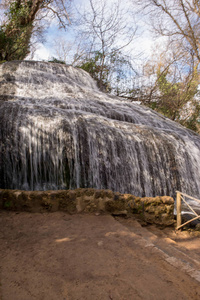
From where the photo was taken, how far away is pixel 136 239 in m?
2.84

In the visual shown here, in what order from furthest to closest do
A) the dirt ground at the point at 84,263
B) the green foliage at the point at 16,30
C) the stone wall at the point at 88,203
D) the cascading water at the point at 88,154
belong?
the green foliage at the point at 16,30, the cascading water at the point at 88,154, the stone wall at the point at 88,203, the dirt ground at the point at 84,263

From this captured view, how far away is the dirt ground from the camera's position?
71.4 inches

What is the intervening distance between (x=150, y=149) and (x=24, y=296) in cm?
544

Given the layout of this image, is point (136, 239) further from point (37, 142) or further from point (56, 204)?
point (37, 142)

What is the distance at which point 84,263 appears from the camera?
2213 mm

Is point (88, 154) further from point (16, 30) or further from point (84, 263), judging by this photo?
point (16, 30)

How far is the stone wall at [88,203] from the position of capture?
3.46 metres

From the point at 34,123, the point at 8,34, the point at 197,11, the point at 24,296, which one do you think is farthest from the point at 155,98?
the point at 24,296

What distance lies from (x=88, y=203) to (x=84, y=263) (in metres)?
1.48

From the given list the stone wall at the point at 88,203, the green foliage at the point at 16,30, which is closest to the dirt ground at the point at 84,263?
the stone wall at the point at 88,203

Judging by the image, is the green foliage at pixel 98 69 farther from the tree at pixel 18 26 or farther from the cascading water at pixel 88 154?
the cascading water at pixel 88 154

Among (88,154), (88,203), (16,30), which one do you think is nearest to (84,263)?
(88,203)

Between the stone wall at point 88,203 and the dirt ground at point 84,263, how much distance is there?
0.77 feet

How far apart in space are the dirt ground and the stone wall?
23cm
